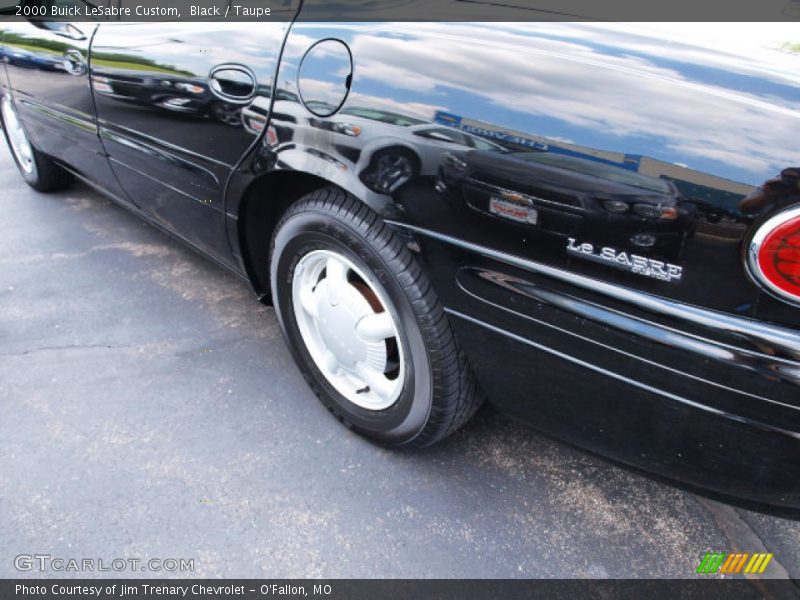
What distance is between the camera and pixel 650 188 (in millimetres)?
1120

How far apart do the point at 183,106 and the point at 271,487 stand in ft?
4.43

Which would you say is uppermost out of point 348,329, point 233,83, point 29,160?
point 233,83

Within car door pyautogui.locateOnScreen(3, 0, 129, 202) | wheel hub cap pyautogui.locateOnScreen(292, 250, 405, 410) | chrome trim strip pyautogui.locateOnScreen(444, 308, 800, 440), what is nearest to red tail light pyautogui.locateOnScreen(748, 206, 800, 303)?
chrome trim strip pyautogui.locateOnScreen(444, 308, 800, 440)

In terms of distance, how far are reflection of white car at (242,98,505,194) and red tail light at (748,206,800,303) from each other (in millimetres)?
542

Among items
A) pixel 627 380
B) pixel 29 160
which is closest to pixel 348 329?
pixel 627 380

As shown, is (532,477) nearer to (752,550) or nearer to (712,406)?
(752,550)

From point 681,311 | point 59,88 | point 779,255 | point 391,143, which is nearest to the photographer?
point 779,255

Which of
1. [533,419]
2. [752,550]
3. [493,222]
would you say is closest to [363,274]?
[493,222]

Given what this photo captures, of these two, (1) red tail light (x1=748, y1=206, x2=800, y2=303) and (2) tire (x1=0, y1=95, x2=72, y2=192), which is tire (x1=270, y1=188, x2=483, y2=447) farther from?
(2) tire (x1=0, y1=95, x2=72, y2=192)

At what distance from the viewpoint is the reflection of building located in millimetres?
1061

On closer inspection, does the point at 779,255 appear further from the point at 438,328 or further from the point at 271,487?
the point at 271,487

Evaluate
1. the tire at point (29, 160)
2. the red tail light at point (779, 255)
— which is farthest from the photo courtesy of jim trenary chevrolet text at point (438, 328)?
the tire at point (29, 160)

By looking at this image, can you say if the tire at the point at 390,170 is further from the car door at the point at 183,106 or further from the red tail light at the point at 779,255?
the red tail light at the point at 779,255

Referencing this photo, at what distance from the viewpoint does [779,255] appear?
3.41 feet
